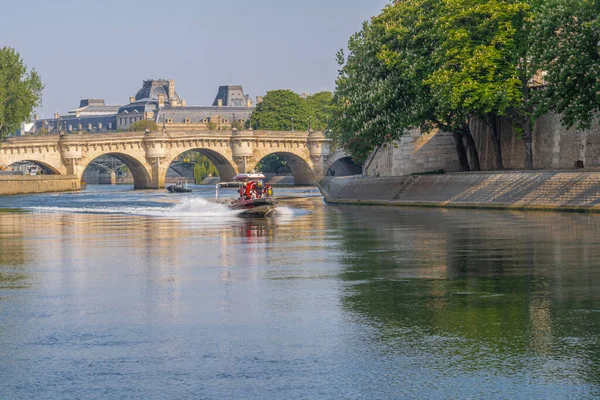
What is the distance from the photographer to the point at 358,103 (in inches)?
2468

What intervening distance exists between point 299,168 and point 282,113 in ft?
78.5

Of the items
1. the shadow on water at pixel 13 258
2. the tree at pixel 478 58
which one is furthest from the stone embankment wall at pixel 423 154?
the shadow on water at pixel 13 258

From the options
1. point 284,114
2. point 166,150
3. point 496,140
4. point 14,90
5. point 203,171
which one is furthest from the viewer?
point 203,171

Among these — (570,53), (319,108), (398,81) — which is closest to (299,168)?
(319,108)

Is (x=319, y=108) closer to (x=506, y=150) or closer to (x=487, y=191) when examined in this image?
(x=506, y=150)

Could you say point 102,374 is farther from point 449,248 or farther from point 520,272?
point 449,248

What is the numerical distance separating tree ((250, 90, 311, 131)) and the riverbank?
339 ft

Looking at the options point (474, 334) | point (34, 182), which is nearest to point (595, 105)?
point (474, 334)

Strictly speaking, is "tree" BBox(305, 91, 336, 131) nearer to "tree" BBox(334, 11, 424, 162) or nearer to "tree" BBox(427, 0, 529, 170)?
"tree" BBox(334, 11, 424, 162)

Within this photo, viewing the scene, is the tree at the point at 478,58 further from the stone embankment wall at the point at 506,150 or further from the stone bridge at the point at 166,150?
the stone bridge at the point at 166,150

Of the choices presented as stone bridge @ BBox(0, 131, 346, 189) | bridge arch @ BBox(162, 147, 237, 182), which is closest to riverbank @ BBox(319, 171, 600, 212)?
stone bridge @ BBox(0, 131, 346, 189)

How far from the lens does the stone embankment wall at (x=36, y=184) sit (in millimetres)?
106625

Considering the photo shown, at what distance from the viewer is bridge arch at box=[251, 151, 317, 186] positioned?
147000 millimetres

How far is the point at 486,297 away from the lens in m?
17.6
